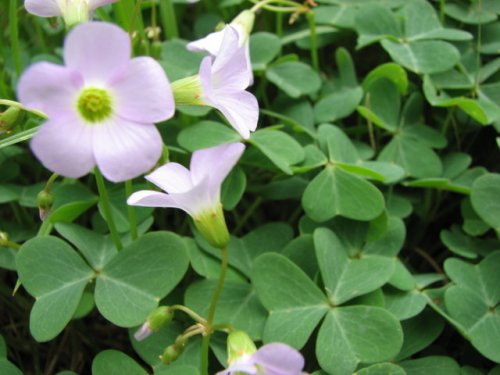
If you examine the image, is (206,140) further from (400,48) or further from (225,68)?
(400,48)

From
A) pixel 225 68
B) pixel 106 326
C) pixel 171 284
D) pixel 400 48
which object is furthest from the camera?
pixel 400 48

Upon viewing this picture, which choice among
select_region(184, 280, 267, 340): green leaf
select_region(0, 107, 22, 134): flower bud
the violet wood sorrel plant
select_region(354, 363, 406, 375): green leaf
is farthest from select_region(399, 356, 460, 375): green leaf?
select_region(0, 107, 22, 134): flower bud

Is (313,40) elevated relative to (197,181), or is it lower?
lower

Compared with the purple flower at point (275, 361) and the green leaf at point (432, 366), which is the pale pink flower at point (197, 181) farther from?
the green leaf at point (432, 366)

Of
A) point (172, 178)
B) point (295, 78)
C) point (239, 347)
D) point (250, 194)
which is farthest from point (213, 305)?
point (295, 78)

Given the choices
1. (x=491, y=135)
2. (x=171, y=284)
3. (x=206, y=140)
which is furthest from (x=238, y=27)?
(x=491, y=135)

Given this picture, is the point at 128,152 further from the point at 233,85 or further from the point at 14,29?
the point at 14,29
